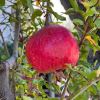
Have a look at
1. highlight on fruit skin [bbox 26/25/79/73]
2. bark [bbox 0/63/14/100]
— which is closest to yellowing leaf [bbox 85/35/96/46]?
highlight on fruit skin [bbox 26/25/79/73]

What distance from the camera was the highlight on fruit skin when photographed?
69cm

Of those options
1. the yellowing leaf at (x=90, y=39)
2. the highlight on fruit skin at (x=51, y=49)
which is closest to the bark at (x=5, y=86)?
the highlight on fruit skin at (x=51, y=49)

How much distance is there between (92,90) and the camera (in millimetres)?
880

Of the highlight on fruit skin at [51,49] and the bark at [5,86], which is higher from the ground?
the highlight on fruit skin at [51,49]

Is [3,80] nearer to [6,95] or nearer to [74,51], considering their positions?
[6,95]

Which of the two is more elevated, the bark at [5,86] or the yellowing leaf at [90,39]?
the yellowing leaf at [90,39]

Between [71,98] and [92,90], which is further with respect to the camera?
[92,90]

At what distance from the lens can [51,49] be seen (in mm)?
687

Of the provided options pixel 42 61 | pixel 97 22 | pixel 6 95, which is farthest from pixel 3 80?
pixel 97 22

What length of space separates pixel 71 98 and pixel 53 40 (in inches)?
6.2

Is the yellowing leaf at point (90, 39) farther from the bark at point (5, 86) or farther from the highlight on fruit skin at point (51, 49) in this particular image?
the bark at point (5, 86)

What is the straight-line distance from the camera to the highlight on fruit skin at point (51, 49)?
69cm

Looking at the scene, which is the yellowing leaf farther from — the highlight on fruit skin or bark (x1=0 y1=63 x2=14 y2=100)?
bark (x1=0 y1=63 x2=14 y2=100)

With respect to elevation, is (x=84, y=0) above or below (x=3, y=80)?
above
